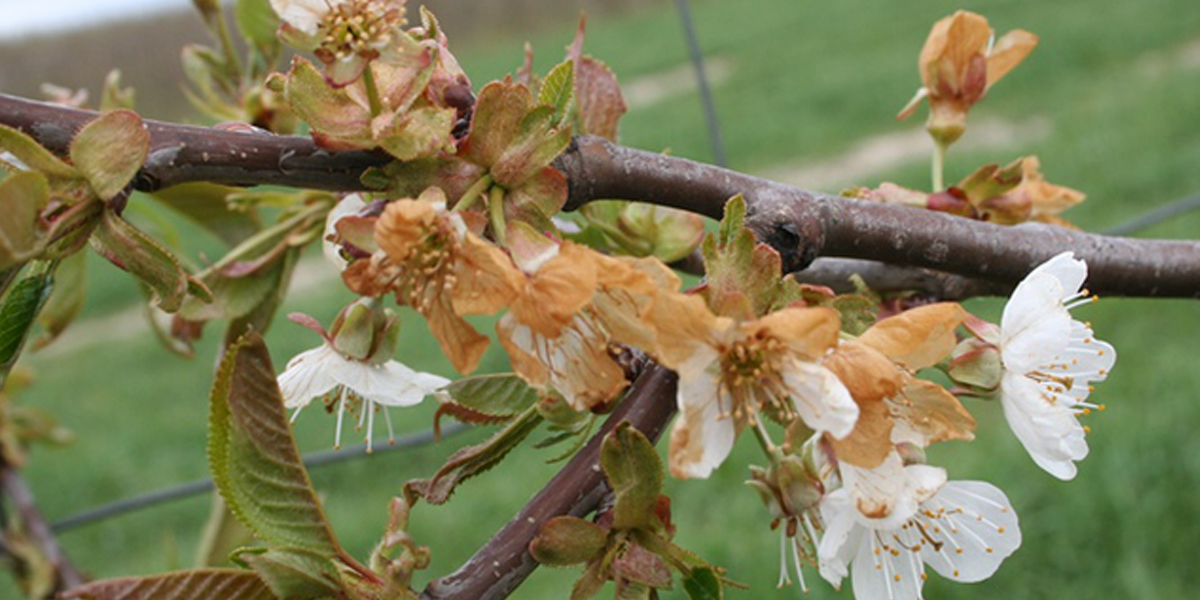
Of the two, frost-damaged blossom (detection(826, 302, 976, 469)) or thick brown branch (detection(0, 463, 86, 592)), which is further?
thick brown branch (detection(0, 463, 86, 592))

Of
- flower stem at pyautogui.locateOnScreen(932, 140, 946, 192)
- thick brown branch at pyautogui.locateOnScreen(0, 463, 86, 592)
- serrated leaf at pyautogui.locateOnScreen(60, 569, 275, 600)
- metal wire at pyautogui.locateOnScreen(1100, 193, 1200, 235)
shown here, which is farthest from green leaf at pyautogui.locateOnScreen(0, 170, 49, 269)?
metal wire at pyautogui.locateOnScreen(1100, 193, 1200, 235)

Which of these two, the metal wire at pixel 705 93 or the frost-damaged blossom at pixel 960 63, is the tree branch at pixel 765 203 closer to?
the frost-damaged blossom at pixel 960 63

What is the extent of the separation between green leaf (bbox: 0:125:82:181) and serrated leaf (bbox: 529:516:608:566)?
0.79 feet

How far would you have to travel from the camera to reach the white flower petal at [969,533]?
1.94ft

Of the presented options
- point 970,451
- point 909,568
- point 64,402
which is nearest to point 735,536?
point 970,451

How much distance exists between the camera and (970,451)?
3039mm

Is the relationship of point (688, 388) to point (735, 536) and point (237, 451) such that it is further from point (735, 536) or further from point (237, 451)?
point (735, 536)

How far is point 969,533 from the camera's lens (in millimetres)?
620

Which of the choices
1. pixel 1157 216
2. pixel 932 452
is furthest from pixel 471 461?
pixel 932 452

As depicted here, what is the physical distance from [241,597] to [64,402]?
6.20 meters

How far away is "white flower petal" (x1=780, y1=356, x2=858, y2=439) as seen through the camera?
1.44 feet

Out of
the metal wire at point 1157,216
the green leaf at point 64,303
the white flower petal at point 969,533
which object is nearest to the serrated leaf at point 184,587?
the white flower petal at point 969,533

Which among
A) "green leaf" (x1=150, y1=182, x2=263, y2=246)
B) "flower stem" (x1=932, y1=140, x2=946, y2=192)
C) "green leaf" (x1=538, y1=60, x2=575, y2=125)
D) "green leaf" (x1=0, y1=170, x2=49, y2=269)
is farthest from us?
"green leaf" (x1=150, y1=182, x2=263, y2=246)

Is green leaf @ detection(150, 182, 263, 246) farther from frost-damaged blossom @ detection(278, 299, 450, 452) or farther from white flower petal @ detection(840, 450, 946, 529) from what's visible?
white flower petal @ detection(840, 450, 946, 529)
